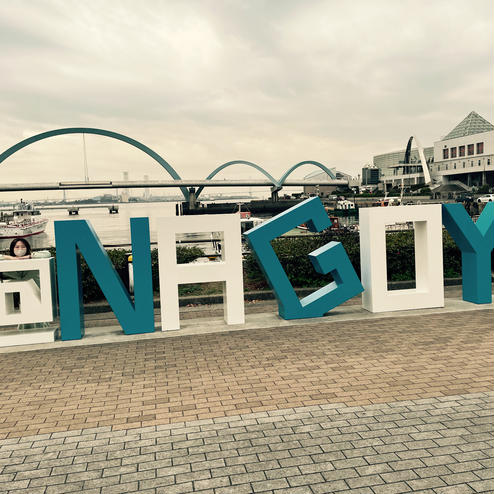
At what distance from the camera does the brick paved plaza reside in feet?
13.4

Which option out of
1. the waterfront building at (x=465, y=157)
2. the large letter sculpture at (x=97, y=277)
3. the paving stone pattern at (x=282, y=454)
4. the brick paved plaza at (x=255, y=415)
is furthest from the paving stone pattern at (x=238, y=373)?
the waterfront building at (x=465, y=157)

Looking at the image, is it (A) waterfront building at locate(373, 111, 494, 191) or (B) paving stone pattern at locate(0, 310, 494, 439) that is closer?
(B) paving stone pattern at locate(0, 310, 494, 439)

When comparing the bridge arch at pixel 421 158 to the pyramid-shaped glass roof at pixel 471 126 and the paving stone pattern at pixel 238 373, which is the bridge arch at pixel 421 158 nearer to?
the pyramid-shaped glass roof at pixel 471 126

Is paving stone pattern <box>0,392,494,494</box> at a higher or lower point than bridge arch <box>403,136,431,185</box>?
lower

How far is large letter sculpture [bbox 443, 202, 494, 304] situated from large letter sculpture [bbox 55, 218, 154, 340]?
6.42m

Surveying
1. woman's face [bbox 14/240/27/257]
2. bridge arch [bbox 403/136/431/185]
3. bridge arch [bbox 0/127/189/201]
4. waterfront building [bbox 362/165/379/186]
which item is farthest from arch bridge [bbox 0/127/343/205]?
woman's face [bbox 14/240/27/257]

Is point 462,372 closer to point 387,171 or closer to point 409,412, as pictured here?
point 409,412

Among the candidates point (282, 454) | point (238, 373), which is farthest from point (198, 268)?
point (282, 454)

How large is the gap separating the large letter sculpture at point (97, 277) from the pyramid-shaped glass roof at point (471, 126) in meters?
94.6

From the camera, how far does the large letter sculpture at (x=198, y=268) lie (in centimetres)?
916

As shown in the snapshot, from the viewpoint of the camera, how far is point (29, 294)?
336 inches

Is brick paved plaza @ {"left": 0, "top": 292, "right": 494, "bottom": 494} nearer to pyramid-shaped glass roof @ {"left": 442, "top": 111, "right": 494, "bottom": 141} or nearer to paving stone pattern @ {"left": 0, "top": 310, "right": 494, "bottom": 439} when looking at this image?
paving stone pattern @ {"left": 0, "top": 310, "right": 494, "bottom": 439}

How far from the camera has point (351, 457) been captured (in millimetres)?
4336

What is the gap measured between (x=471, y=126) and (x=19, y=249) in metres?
97.7
